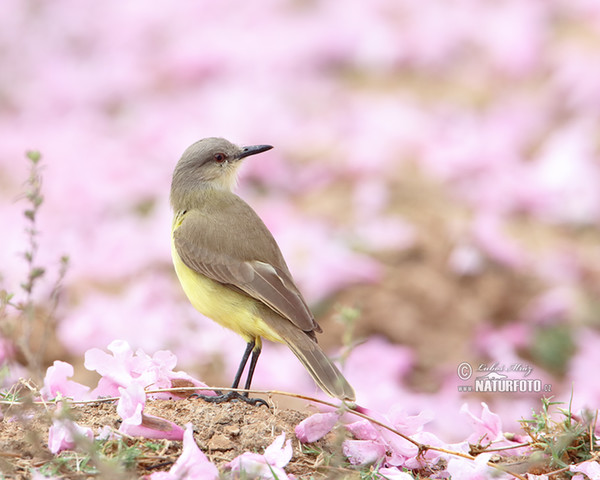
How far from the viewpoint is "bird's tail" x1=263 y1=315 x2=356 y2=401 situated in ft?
13.4

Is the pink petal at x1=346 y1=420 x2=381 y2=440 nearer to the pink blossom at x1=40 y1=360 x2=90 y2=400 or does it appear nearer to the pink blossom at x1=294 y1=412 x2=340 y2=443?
the pink blossom at x1=294 y1=412 x2=340 y2=443

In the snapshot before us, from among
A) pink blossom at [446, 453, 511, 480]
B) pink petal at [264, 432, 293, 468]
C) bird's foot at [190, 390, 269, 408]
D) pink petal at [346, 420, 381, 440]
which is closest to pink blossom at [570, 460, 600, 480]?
pink blossom at [446, 453, 511, 480]

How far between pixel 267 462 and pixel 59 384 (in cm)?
103

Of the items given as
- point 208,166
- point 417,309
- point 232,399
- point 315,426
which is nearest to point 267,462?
point 315,426

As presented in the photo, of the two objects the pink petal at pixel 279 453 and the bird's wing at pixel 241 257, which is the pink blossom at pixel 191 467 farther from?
the bird's wing at pixel 241 257

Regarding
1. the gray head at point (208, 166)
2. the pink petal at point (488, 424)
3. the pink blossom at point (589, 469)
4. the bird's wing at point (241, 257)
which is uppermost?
the gray head at point (208, 166)

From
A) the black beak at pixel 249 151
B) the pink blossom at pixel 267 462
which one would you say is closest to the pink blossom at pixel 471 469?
the pink blossom at pixel 267 462

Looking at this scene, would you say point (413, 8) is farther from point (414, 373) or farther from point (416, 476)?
point (416, 476)

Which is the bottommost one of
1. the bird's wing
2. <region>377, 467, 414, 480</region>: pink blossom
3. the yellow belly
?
<region>377, 467, 414, 480</region>: pink blossom

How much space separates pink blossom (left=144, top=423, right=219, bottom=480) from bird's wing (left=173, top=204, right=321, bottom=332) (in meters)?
1.07

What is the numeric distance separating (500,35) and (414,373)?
21.2 ft

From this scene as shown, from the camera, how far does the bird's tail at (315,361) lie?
4.07 metres

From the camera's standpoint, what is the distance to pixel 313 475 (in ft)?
12.2
